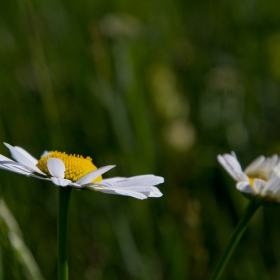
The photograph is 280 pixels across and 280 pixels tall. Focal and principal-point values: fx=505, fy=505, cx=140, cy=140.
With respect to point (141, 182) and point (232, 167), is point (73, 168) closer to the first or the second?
point (141, 182)

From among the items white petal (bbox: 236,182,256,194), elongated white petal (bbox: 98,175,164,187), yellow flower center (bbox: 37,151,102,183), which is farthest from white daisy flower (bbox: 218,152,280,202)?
yellow flower center (bbox: 37,151,102,183)

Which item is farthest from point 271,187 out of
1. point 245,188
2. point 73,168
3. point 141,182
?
point 73,168

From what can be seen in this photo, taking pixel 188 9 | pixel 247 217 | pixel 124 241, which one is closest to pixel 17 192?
pixel 124 241

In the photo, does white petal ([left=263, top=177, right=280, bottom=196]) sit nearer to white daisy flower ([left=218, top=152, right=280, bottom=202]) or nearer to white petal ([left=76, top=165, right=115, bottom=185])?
white daisy flower ([left=218, top=152, right=280, bottom=202])

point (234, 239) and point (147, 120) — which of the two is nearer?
point (234, 239)

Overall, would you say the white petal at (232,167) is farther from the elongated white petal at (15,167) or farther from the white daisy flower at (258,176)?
the elongated white petal at (15,167)
